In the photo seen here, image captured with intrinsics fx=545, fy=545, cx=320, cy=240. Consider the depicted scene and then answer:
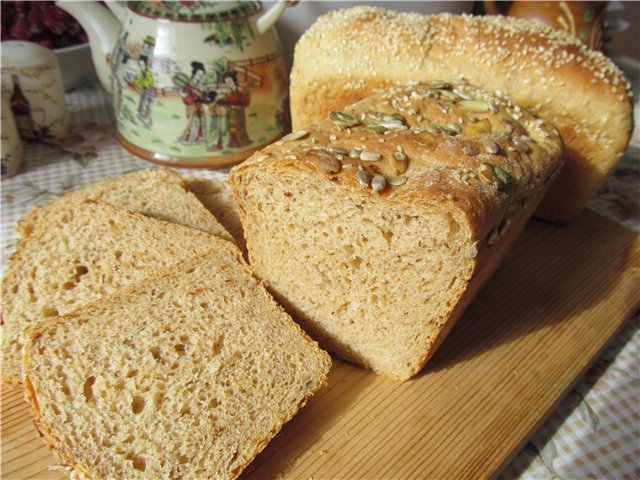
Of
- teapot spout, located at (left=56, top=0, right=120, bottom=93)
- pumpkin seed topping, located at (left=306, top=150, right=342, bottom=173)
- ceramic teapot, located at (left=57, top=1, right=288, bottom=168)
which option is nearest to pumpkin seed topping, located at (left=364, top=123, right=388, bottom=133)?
pumpkin seed topping, located at (left=306, top=150, right=342, bottom=173)

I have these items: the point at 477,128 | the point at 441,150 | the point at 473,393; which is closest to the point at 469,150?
the point at 441,150

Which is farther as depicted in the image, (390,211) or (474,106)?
(474,106)

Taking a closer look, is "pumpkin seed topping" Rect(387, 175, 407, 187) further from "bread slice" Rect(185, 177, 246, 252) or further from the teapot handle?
the teapot handle

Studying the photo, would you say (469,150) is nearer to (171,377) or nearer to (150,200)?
(171,377)

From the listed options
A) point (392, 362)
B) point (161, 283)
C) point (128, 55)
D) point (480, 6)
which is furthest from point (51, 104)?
point (480, 6)

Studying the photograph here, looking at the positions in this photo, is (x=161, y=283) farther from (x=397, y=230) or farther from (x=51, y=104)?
(x=51, y=104)
